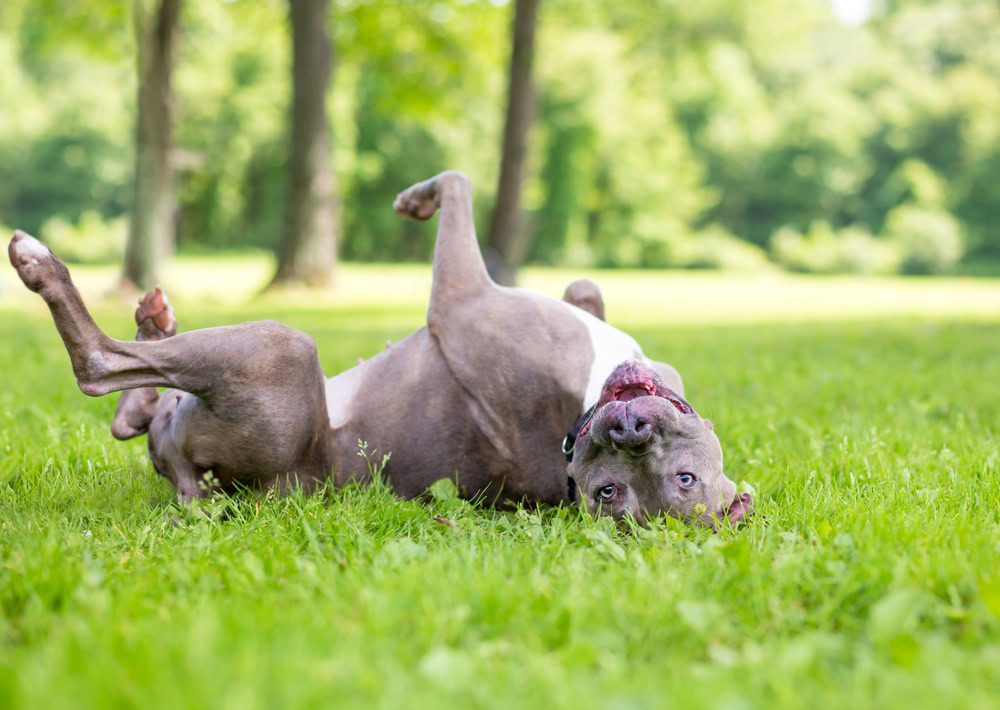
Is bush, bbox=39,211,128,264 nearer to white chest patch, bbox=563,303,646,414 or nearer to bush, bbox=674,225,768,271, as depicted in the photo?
bush, bbox=674,225,768,271

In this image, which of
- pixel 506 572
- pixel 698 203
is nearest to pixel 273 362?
pixel 506 572

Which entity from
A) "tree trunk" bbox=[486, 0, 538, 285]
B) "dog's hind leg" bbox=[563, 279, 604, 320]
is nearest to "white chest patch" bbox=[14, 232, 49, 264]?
"dog's hind leg" bbox=[563, 279, 604, 320]

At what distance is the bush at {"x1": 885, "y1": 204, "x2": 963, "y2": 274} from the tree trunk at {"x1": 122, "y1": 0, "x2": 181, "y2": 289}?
1239 inches

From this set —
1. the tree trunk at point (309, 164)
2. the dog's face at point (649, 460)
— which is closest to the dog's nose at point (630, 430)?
the dog's face at point (649, 460)

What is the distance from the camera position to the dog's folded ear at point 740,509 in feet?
9.23

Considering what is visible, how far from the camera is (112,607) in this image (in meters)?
1.90

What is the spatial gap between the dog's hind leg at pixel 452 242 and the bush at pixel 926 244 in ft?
122

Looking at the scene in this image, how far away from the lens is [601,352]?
10.6 feet

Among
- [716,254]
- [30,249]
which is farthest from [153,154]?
[716,254]

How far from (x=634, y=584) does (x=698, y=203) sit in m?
43.1

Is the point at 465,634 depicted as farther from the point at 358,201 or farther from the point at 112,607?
the point at 358,201

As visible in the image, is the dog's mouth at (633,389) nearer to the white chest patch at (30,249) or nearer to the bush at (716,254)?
the white chest patch at (30,249)

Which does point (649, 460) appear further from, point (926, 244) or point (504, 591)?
point (926, 244)

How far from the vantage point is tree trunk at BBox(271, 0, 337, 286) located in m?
13.1
